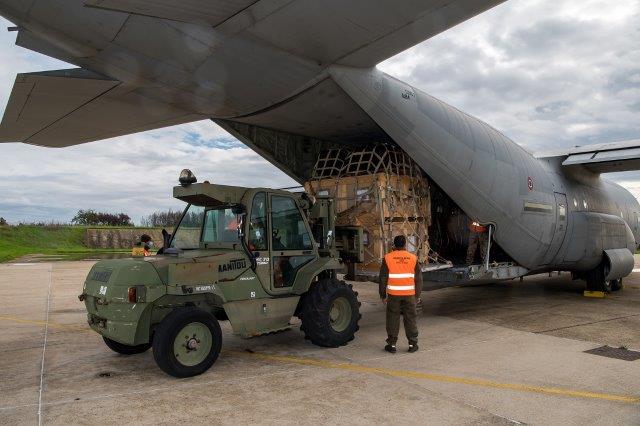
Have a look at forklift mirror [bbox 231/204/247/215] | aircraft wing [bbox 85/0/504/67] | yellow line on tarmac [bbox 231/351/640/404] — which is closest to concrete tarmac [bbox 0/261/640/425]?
yellow line on tarmac [bbox 231/351/640/404]

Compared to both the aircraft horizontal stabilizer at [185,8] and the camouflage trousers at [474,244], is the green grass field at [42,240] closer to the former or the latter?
the camouflage trousers at [474,244]

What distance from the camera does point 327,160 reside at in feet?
32.4

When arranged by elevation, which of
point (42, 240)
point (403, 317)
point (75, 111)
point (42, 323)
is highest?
point (75, 111)

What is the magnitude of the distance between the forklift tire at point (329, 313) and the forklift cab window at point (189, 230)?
1917 millimetres

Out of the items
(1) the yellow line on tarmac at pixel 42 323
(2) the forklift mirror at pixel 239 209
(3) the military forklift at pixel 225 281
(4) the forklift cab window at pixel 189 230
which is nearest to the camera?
(3) the military forklift at pixel 225 281

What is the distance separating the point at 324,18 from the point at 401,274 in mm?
3819

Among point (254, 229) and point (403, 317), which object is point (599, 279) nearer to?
point (403, 317)

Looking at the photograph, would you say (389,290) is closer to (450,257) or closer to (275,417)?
(275,417)

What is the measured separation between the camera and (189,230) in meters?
7.33

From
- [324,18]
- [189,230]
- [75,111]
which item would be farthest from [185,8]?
[189,230]

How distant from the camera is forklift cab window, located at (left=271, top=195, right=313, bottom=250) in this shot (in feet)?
23.0

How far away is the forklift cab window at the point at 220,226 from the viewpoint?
6855 mm

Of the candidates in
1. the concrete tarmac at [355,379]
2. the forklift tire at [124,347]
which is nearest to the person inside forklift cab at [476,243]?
the concrete tarmac at [355,379]

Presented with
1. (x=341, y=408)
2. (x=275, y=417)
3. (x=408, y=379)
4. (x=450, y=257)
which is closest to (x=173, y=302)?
(x=275, y=417)
